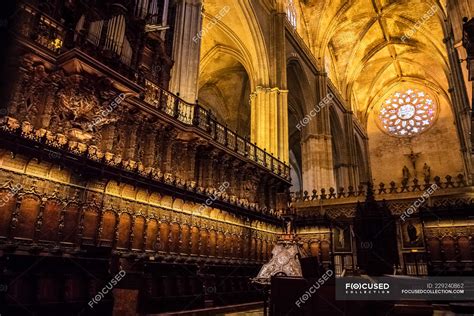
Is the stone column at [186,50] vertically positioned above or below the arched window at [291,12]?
below

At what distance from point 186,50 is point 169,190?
198 inches

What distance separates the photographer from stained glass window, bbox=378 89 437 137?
31734 mm

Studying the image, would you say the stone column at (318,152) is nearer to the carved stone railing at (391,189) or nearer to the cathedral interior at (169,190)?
the cathedral interior at (169,190)

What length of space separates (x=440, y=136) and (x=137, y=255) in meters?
31.5

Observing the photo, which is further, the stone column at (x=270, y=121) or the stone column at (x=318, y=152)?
the stone column at (x=318, y=152)

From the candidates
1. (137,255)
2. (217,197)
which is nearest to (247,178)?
(217,197)

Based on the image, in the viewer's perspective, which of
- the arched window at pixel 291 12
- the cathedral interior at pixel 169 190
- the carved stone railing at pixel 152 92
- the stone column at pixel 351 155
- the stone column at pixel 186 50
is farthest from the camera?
the stone column at pixel 351 155

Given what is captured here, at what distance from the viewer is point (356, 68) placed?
2980cm

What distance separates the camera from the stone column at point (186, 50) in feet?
34.3

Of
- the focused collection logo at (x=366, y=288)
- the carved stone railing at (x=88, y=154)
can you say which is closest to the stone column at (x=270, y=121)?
the carved stone railing at (x=88, y=154)

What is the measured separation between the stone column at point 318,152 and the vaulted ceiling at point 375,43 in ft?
16.3

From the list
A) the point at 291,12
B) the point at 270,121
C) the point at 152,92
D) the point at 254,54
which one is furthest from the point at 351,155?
the point at 152,92

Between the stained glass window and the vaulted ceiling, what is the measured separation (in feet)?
3.74

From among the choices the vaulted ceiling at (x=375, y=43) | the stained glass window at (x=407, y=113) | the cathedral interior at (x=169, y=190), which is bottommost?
the cathedral interior at (x=169, y=190)
